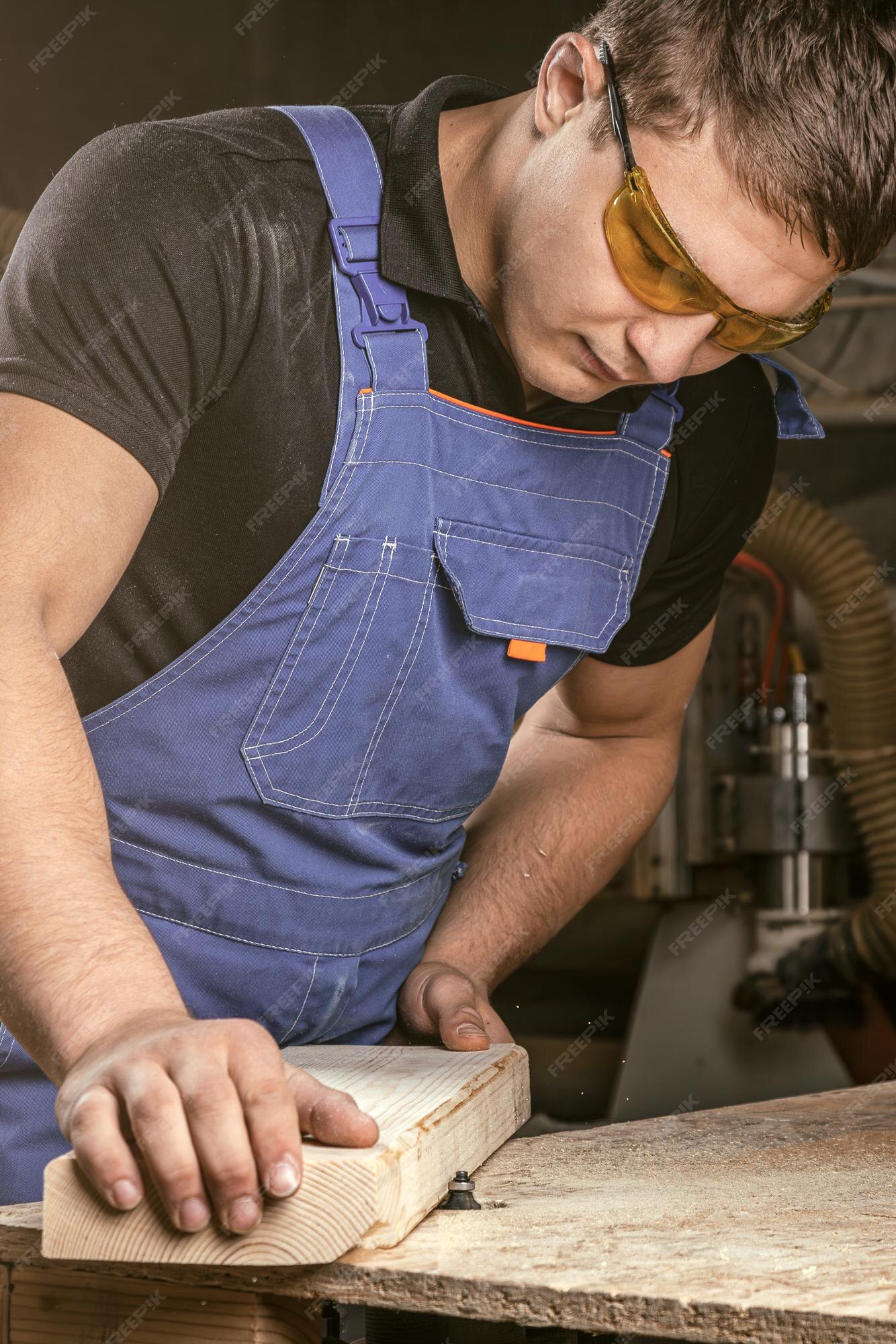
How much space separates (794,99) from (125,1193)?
850mm

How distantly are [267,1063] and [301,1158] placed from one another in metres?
0.05

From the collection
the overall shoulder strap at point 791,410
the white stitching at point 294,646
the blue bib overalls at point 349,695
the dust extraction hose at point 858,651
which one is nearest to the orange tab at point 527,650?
the blue bib overalls at point 349,695

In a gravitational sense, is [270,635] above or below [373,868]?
above

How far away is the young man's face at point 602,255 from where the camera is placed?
100cm

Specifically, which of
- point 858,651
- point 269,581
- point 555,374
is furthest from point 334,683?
point 858,651

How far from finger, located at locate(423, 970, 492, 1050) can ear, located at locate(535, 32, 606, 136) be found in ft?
2.55

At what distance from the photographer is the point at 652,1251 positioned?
692 millimetres

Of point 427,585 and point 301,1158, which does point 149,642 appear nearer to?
point 427,585

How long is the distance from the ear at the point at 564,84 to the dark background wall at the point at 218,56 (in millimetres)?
1136

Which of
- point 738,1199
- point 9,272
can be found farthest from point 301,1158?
point 9,272

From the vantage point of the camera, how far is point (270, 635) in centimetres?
111

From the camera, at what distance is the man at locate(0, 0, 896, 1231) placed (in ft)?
2.95

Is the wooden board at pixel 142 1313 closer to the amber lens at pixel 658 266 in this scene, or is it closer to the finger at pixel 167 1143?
the finger at pixel 167 1143

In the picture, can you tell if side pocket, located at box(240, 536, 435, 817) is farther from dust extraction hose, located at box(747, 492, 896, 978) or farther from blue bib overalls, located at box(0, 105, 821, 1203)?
dust extraction hose, located at box(747, 492, 896, 978)
